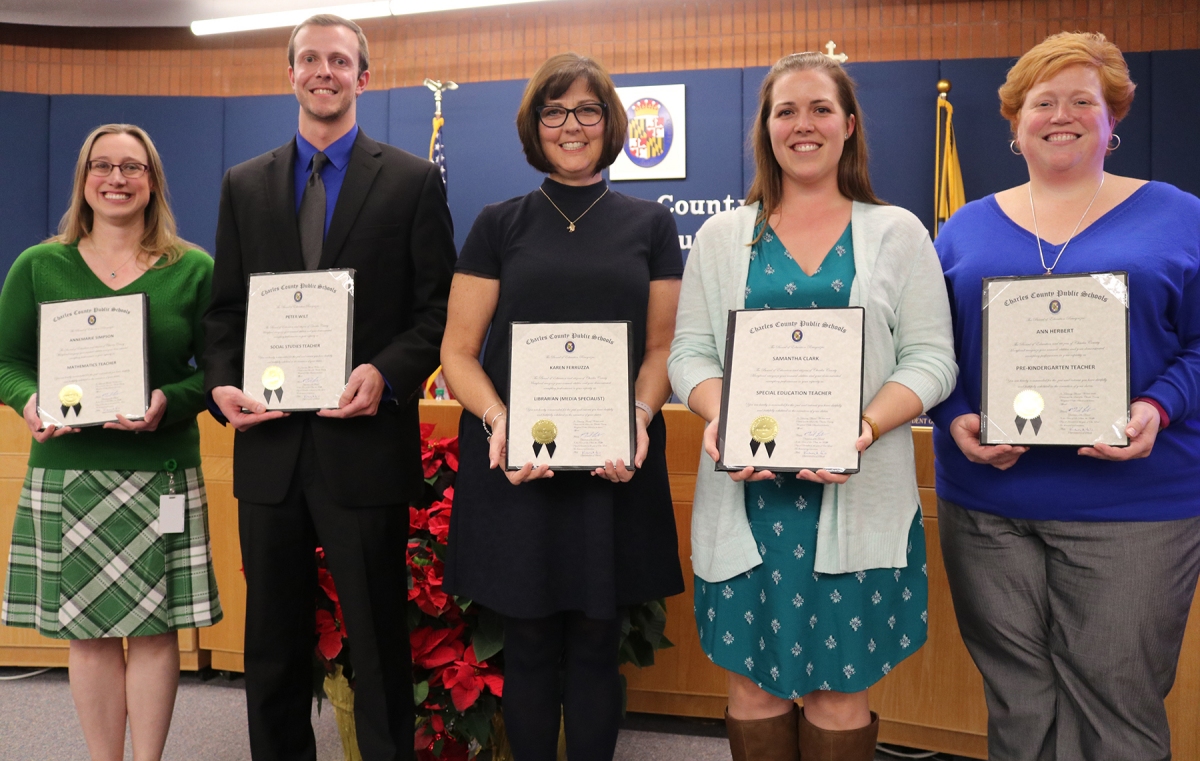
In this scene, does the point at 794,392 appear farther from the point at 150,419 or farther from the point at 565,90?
the point at 150,419

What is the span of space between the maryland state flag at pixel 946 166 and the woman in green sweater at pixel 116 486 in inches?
192

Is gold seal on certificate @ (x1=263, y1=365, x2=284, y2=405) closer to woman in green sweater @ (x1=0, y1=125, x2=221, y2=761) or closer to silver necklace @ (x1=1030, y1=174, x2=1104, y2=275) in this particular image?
woman in green sweater @ (x1=0, y1=125, x2=221, y2=761)

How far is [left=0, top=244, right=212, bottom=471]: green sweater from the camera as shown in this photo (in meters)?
2.17

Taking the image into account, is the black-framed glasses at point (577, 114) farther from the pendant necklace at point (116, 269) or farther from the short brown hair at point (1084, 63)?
the pendant necklace at point (116, 269)

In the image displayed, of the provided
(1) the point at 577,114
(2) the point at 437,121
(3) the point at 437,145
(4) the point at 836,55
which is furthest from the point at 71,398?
(2) the point at 437,121

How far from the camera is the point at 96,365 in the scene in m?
2.10

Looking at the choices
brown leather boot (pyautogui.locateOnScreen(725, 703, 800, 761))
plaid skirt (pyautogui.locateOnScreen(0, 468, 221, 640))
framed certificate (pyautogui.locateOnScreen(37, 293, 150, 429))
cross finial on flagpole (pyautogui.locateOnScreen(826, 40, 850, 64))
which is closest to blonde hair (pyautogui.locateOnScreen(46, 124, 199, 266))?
framed certificate (pyautogui.locateOnScreen(37, 293, 150, 429))

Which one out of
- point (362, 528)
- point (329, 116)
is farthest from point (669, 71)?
point (362, 528)

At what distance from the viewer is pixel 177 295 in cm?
222

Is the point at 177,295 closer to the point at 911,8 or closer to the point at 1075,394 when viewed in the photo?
the point at 1075,394

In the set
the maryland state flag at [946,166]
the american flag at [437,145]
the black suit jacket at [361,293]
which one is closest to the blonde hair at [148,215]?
the black suit jacket at [361,293]

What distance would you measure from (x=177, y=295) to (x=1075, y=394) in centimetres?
205

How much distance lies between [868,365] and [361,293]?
1109 mm

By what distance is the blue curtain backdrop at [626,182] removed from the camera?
573cm
